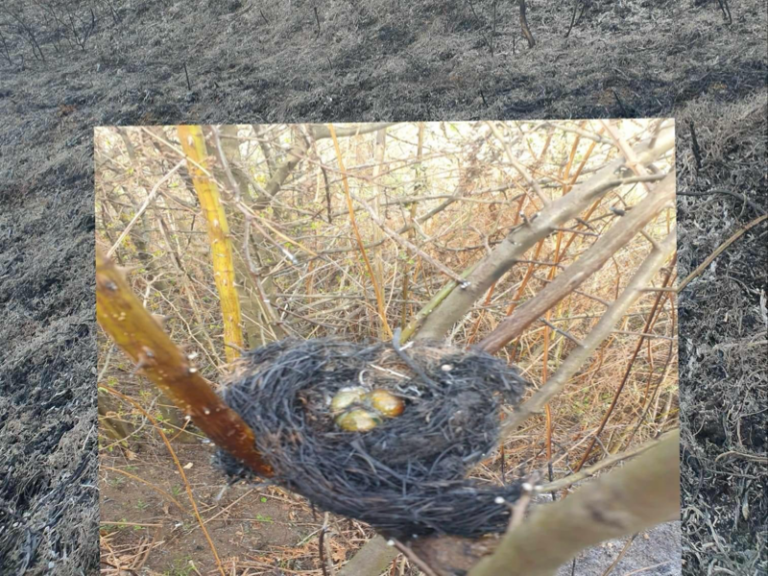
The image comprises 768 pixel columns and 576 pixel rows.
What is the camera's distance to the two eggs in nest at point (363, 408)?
1248 millimetres

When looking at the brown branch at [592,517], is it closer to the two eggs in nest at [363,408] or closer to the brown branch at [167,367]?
the two eggs in nest at [363,408]

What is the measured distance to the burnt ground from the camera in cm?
137

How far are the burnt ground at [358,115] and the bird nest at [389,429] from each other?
47 centimetres

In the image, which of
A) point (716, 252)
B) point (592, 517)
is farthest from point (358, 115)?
point (592, 517)

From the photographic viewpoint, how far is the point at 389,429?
1.24m

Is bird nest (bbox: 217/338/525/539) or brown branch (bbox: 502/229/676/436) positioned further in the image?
brown branch (bbox: 502/229/676/436)

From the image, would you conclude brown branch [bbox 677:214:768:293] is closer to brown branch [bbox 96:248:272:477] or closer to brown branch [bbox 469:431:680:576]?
brown branch [bbox 469:431:680:576]

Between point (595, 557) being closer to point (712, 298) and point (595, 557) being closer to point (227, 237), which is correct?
point (712, 298)

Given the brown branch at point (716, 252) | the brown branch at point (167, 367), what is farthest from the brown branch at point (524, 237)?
the brown branch at point (167, 367)

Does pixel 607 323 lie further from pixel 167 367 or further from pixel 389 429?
pixel 167 367

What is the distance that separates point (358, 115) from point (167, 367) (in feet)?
2.35

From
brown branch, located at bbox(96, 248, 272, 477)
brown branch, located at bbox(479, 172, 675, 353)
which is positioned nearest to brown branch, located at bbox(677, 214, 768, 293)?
brown branch, located at bbox(479, 172, 675, 353)

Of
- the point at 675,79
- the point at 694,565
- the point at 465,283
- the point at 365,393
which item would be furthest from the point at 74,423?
the point at 675,79

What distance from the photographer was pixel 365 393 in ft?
4.20
